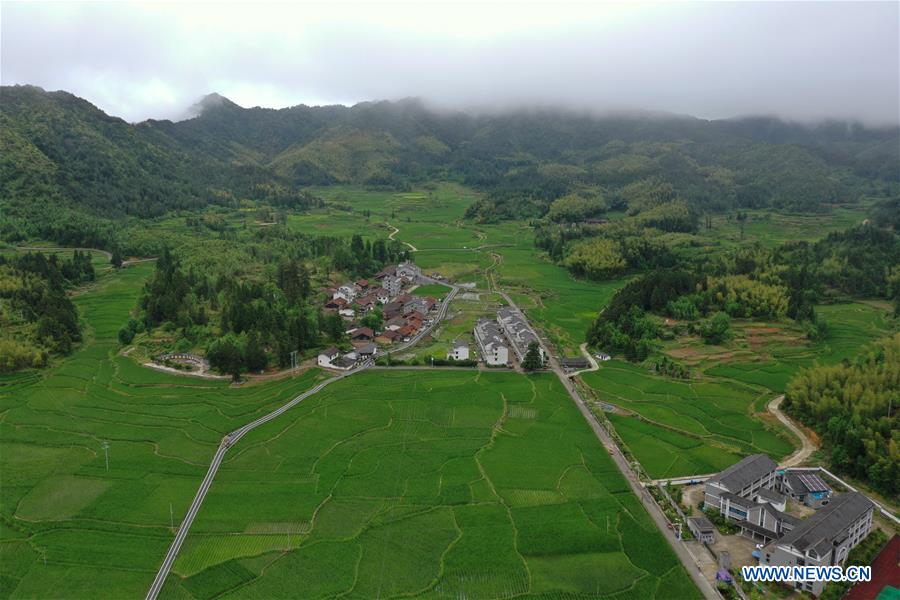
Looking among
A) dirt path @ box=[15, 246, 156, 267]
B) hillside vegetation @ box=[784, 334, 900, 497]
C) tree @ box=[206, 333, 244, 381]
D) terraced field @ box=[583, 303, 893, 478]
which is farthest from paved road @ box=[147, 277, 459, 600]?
dirt path @ box=[15, 246, 156, 267]

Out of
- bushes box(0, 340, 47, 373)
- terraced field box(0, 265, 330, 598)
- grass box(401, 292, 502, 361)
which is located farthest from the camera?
grass box(401, 292, 502, 361)

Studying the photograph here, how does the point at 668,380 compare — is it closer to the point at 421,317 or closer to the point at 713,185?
A: the point at 421,317

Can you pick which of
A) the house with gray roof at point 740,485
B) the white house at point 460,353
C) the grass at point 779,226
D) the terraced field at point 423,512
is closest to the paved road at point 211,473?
the terraced field at point 423,512

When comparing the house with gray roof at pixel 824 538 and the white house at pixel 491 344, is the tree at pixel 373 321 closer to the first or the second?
the white house at pixel 491 344

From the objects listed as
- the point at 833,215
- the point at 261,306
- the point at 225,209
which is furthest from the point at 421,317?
the point at 833,215

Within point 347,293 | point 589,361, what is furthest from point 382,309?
point 589,361

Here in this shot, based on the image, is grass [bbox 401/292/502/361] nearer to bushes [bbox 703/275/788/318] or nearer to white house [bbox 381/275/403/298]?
white house [bbox 381/275/403/298]

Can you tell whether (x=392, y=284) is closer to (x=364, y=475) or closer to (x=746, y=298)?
(x=746, y=298)
